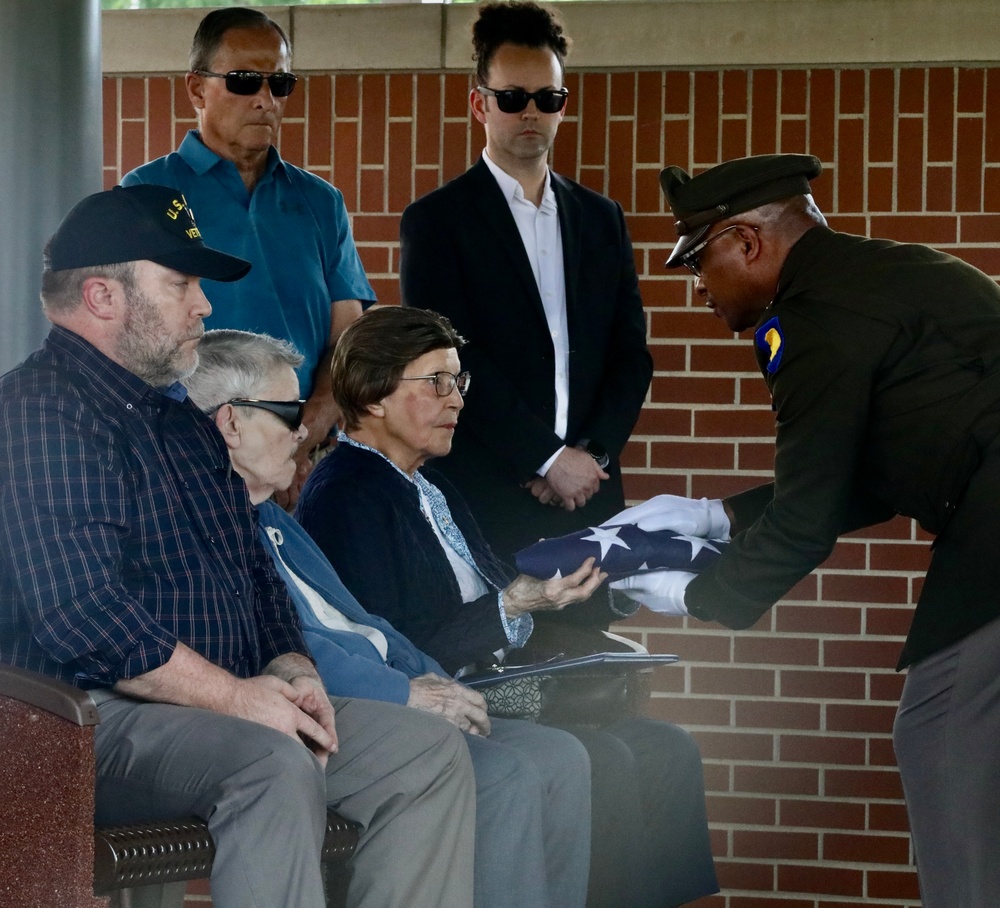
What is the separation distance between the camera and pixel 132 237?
2.69m

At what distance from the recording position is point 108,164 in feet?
16.0

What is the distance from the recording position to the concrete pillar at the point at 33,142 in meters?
3.47

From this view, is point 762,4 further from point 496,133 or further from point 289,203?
point 289,203

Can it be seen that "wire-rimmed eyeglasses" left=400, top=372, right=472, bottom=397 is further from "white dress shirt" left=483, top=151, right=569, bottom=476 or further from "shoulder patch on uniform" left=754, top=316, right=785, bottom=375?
"shoulder patch on uniform" left=754, top=316, right=785, bottom=375

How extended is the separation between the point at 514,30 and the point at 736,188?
145 centimetres

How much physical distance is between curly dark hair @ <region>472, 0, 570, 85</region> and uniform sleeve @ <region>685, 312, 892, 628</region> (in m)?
1.66

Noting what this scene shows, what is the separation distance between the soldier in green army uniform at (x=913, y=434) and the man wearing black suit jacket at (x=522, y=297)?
1184 millimetres

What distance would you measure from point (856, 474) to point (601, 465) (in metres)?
1.24

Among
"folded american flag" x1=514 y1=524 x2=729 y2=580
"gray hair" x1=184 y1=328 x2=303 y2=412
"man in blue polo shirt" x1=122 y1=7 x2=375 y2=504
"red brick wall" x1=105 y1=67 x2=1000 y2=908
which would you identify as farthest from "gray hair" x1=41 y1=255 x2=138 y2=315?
"red brick wall" x1=105 y1=67 x2=1000 y2=908

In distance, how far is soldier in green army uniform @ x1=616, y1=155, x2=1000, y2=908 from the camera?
8.70 ft

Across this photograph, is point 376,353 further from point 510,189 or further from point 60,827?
point 60,827

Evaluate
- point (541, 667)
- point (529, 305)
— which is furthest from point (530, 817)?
point (529, 305)

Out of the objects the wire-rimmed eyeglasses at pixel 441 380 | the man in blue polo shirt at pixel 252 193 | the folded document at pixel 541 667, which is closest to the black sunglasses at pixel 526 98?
the man in blue polo shirt at pixel 252 193

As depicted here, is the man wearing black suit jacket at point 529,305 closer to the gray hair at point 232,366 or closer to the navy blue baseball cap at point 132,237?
the gray hair at point 232,366
